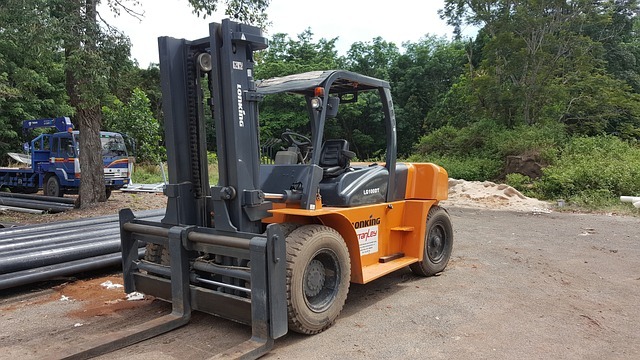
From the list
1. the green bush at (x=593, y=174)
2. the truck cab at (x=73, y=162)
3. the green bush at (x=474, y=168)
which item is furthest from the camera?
the green bush at (x=474, y=168)

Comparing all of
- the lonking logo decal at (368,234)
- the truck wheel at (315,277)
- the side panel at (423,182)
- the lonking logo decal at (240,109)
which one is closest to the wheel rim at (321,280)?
the truck wheel at (315,277)

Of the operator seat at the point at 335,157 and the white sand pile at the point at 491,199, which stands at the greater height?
the operator seat at the point at 335,157

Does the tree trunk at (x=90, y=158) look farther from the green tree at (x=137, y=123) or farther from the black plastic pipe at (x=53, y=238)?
the green tree at (x=137, y=123)

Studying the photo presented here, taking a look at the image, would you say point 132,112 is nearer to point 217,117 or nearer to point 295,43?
point 295,43

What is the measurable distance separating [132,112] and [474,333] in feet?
89.0

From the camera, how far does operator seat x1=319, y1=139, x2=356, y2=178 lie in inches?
214

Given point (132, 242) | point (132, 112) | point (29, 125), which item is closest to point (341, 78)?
point (132, 242)

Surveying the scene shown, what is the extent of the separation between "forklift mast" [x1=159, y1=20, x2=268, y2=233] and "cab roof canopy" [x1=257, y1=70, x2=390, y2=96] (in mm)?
758

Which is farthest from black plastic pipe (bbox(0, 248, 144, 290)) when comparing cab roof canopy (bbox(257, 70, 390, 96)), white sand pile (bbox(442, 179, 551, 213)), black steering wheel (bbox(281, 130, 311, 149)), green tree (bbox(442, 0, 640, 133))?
green tree (bbox(442, 0, 640, 133))

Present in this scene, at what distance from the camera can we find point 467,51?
113 feet

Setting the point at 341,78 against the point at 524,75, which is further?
the point at 524,75

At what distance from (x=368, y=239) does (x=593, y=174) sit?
13480 mm

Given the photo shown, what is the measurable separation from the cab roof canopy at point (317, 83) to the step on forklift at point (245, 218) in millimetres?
20

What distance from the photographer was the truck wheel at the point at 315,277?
161 inches
